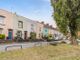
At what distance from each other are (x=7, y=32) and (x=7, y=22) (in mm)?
2303

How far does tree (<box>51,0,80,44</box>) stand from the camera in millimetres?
30000

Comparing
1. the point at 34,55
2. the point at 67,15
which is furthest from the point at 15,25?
the point at 34,55

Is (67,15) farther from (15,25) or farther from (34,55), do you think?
(15,25)

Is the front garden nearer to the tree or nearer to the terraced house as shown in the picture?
the tree

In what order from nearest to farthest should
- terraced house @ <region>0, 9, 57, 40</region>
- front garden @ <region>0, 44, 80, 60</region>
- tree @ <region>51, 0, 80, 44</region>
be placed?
1. front garden @ <region>0, 44, 80, 60</region>
2. tree @ <region>51, 0, 80, 44</region>
3. terraced house @ <region>0, 9, 57, 40</region>

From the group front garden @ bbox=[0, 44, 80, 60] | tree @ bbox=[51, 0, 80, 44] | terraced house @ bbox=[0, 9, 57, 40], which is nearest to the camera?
front garden @ bbox=[0, 44, 80, 60]

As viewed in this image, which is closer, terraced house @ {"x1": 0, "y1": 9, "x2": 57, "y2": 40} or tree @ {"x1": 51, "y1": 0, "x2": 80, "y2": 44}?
tree @ {"x1": 51, "y1": 0, "x2": 80, "y2": 44}

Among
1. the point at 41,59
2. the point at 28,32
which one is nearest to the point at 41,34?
the point at 28,32

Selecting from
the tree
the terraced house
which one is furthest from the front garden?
the terraced house

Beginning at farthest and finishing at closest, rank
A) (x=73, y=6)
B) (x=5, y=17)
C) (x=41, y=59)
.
Result: (x=5, y=17)
(x=73, y=6)
(x=41, y=59)

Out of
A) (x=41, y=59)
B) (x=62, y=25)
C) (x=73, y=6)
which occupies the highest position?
(x=73, y=6)

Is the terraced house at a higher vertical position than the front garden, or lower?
higher

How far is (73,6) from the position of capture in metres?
30.1

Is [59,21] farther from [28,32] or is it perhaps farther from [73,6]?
[28,32]
